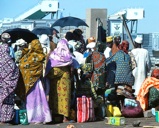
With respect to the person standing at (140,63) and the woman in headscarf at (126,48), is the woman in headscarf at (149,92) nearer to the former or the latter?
the woman in headscarf at (126,48)

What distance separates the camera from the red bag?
1271 cm

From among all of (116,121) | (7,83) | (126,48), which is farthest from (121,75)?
(7,83)

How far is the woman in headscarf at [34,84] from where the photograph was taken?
40.5 ft

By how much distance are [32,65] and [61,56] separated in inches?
24.8

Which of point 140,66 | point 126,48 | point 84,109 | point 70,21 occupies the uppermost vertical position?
point 70,21

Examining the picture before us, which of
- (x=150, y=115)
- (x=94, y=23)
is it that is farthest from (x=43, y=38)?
(x=94, y=23)

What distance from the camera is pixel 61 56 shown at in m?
12.5

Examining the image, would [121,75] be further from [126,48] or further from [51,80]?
[51,80]

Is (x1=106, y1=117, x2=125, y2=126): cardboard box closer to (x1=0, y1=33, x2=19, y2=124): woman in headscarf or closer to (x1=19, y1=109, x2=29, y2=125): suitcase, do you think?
(x1=19, y1=109, x2=29, y2=125): suitcase

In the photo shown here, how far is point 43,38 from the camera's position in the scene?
45.6ft

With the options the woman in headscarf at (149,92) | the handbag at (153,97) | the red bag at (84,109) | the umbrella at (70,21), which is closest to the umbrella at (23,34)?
the umbrella at (70,21)

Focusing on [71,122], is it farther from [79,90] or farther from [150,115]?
[150,115]

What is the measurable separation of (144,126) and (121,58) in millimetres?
2586

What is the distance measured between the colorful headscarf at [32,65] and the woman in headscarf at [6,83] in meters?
0.21
